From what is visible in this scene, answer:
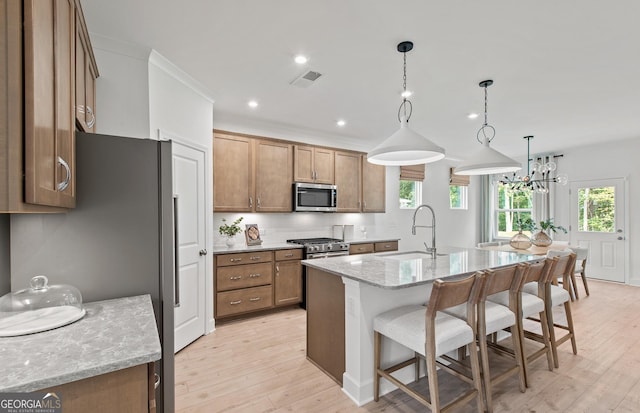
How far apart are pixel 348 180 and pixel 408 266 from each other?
9.66 ft

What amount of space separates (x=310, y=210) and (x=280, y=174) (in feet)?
2.35

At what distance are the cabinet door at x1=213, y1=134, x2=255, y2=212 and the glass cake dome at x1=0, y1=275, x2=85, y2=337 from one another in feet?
8.46

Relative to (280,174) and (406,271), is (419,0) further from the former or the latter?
(280,174)

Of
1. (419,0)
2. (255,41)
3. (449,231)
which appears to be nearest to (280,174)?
(255,41)

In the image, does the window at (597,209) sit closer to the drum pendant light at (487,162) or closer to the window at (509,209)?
the window at (509,209)

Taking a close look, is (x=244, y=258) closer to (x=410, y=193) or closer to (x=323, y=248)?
(x=323, y=248)

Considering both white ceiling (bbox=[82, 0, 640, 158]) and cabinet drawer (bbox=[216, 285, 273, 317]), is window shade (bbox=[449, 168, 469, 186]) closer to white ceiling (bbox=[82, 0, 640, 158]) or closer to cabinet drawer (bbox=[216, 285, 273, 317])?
white ceiling (bbox=[82, 0, 640, 158])

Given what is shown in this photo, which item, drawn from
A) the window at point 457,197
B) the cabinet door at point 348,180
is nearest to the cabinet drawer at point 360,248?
the cabinet door at point 348,180

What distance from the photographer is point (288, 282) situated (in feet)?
13.7

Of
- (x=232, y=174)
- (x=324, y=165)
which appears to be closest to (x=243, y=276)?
(x=232, y=174)

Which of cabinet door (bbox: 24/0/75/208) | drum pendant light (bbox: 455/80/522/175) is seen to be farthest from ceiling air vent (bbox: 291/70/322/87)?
cabinet door (bbox: 24/0/75/208)

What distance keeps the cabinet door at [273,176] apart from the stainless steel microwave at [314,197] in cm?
12

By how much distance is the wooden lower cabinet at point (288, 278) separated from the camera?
4074 mm

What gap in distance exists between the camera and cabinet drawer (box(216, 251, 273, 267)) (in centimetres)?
363
